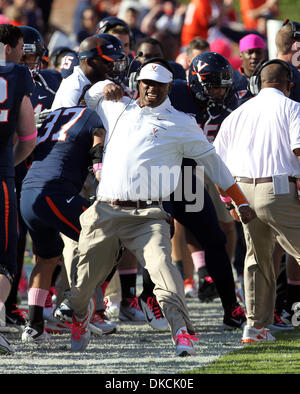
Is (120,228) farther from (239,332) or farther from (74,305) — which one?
(239,332)

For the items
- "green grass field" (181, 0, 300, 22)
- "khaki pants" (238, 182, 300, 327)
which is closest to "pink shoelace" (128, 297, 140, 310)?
"khaki pants" (238, 182, 300, 327)

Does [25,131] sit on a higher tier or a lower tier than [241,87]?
lower

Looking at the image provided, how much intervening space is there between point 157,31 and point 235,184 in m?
8.92

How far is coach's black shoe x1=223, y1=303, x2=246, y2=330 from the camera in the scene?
717 cm

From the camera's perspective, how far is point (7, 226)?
589cm

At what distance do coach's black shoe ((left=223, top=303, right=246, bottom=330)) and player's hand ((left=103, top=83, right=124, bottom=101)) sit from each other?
6.80ft

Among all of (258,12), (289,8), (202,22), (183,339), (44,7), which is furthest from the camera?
(289,8)

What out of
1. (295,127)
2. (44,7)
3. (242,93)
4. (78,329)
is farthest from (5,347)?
(44,7)

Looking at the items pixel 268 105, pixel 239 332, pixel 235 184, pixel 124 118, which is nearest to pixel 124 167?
pixel 124 118

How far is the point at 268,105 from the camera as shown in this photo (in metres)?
6.30

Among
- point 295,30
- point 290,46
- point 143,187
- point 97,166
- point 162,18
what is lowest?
point 143,187

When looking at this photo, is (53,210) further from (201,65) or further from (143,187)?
(201,65)

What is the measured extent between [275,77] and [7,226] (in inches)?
87.0

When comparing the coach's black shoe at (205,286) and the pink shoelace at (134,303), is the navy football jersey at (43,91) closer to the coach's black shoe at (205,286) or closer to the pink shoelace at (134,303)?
the pink shoelace at (134,303)
